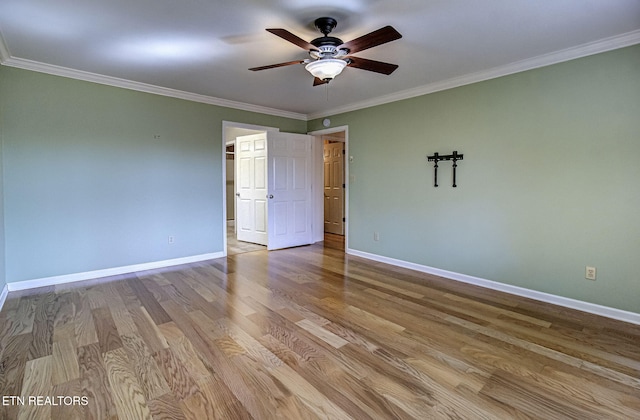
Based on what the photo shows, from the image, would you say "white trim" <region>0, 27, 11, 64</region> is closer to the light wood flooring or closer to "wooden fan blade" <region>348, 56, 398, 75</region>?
"wooden fan blade" <region>348, 56, 398, 75</region>

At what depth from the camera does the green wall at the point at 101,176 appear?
135 inches

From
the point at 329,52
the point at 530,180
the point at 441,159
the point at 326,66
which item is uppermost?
the point at 329,52

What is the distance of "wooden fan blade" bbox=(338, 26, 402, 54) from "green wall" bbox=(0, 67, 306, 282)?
3.02m

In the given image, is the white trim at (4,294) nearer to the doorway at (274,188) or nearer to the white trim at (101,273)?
the white trim at (101,273)

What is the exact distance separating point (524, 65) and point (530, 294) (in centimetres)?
234

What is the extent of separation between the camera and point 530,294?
3.33 m

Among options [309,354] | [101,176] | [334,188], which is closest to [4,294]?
[101,176]

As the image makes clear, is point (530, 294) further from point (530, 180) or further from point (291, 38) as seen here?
point (291, 38)

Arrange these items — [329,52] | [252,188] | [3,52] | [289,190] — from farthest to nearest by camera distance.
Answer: [252,188] < [289,190] < [3,52] < [329,52]

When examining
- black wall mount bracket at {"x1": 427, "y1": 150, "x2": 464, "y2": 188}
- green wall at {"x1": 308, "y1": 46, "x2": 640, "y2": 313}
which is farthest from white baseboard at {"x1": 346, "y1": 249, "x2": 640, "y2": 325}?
black wall mount bracket at {"x1": 427, "y1": 150, "x2": 464, "y2": 188}

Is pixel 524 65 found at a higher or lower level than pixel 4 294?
higher

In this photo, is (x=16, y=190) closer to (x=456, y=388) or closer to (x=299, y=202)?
(x=299, y=202)

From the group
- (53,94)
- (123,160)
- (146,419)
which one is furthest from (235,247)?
(146,419)

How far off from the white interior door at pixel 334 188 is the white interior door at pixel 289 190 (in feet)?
4.21
